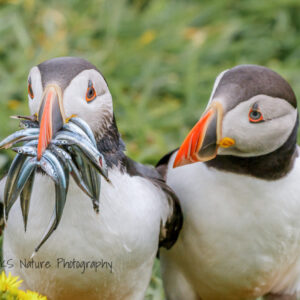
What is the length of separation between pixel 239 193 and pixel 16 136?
3.72ft

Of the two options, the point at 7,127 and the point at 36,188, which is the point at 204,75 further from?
the point at 36,188

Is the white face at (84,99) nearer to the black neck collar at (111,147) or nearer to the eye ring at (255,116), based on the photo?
the black neck collar at (111,147)

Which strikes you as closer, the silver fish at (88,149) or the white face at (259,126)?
the silver fish at (88,149)

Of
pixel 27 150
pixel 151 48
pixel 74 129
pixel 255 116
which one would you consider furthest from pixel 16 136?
pixel 151 48

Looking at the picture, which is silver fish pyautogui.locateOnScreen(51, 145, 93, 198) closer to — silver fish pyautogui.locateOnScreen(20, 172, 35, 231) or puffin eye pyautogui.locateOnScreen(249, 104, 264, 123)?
silver fish pyautogui.locateOnScreen(20, 172, 35, 231)

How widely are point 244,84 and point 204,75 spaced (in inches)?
130

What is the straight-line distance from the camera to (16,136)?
8.93 feet

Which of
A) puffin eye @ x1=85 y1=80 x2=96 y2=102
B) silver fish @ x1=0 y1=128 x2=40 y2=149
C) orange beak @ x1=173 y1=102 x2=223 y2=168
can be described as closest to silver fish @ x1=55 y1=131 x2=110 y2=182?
silver fish @ x1=0 y1=128 x2=40 y2=149

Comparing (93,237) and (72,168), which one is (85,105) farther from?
(93,237)

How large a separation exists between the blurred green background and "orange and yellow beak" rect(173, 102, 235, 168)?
2.23 meters

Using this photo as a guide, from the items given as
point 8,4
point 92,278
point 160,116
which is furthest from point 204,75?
point 92,278

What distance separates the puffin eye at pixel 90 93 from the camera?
2.89 m

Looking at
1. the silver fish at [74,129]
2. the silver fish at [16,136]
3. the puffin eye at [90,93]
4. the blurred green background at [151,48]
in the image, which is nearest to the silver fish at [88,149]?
the silver fish at [74,129]

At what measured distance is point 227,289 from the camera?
12.0ft
